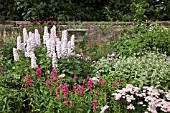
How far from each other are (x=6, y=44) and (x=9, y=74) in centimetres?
99

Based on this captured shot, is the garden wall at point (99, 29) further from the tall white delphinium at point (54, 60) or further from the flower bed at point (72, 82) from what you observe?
the tall white delphinium at point (54, 60)

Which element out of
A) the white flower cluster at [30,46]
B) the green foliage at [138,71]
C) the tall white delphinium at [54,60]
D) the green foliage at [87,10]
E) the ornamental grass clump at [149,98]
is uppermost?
the green foliage at [87,10]

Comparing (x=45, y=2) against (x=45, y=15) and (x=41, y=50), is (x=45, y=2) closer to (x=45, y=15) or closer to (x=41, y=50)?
(x=45, y=15)

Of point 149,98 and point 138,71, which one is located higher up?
point 138,71

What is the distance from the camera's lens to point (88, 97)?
4.09 meters

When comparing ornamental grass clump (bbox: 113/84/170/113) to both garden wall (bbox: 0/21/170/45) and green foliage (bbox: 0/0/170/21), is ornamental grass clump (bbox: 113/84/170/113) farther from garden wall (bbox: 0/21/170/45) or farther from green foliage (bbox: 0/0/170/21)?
green foliage (bbox: 0/0/170/21)

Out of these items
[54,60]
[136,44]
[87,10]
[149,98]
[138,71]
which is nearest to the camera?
[149,98]

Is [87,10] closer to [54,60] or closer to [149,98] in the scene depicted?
[54,60]

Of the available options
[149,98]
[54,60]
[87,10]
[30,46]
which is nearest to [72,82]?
[54,60]

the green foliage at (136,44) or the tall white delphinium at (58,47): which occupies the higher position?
the tall white delphinium at (58,47)

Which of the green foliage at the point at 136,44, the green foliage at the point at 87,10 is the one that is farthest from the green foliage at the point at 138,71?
the green foliage at the point at 87,10

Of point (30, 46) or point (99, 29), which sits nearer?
point (30, 46)

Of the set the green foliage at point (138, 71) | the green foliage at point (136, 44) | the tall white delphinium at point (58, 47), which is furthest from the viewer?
the green foliage at point (136, 44)

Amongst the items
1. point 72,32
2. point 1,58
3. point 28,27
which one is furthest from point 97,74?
point 28,27
